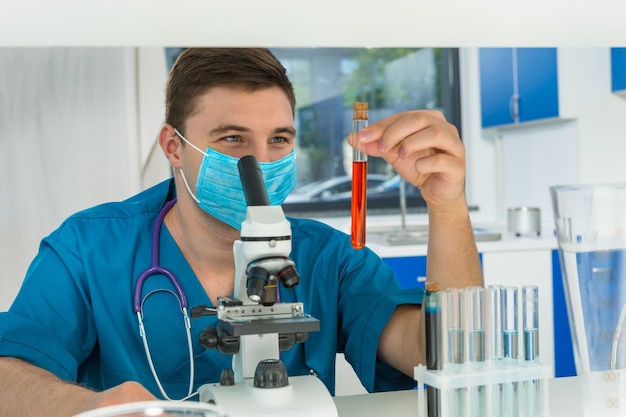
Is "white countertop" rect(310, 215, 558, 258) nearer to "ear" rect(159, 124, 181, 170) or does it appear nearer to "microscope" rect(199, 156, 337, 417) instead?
"ear" rect(159, 124, 181, 170)

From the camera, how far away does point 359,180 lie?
79 centimetres

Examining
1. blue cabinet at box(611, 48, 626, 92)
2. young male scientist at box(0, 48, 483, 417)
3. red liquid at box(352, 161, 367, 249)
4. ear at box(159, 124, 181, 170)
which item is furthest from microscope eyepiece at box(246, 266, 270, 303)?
blue cabinet at box(611, 48, 626, 92)

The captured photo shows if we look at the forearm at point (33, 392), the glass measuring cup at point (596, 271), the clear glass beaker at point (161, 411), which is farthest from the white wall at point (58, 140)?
the clear glass beaker at point (161, 411)

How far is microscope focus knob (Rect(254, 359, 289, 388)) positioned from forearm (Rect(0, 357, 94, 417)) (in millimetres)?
191

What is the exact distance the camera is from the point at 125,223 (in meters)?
1.31

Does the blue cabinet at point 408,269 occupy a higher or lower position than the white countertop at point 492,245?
lower

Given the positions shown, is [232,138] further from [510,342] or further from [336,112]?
[336,112]

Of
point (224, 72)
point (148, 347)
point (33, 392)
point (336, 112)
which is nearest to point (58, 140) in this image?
point (224, 72)

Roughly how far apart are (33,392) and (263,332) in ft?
1.19

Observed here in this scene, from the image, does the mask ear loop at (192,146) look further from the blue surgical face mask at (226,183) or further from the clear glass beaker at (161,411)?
the clear glass beaker at (161,411)

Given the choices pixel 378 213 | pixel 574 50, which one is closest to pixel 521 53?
pixel 574 50

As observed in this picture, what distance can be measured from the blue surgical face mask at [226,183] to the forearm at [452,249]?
1.01 ft

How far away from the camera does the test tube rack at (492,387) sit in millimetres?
667

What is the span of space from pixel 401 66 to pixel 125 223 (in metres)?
3.00
